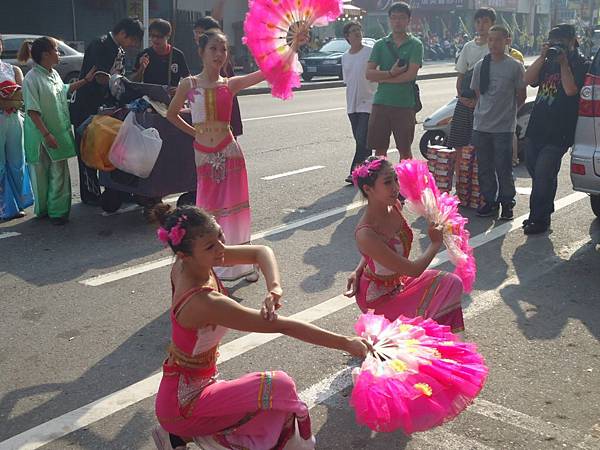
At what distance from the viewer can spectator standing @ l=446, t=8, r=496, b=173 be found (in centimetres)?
884

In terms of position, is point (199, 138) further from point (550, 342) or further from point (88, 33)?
point (88, 33)

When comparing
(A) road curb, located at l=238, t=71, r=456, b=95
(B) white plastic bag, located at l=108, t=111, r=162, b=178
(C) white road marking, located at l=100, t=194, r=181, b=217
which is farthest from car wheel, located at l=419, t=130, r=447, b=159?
(A) road curb, located at l=238, t=71, r=456, b=95

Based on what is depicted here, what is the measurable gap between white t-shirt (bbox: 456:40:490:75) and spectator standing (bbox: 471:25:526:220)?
1.37 meters

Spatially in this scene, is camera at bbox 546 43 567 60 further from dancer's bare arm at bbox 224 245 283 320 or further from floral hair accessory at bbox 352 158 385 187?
dancer's bare arm at bbox 224 245 283 320

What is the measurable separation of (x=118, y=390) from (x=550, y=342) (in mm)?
2649

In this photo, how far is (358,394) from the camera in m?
3.18

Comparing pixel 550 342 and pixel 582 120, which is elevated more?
pixel 582 120

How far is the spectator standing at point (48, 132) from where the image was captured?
757cm

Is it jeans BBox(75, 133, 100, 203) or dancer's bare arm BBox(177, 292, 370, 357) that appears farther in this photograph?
jeans BBox(75, 133, 100, 203)

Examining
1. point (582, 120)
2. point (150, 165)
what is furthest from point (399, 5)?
point (150, 165)

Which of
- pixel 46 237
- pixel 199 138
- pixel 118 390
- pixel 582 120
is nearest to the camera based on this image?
pixel 118 390

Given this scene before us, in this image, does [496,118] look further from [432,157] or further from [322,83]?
[322,83]

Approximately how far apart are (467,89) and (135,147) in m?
3.70

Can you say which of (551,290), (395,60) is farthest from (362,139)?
(551,290)
